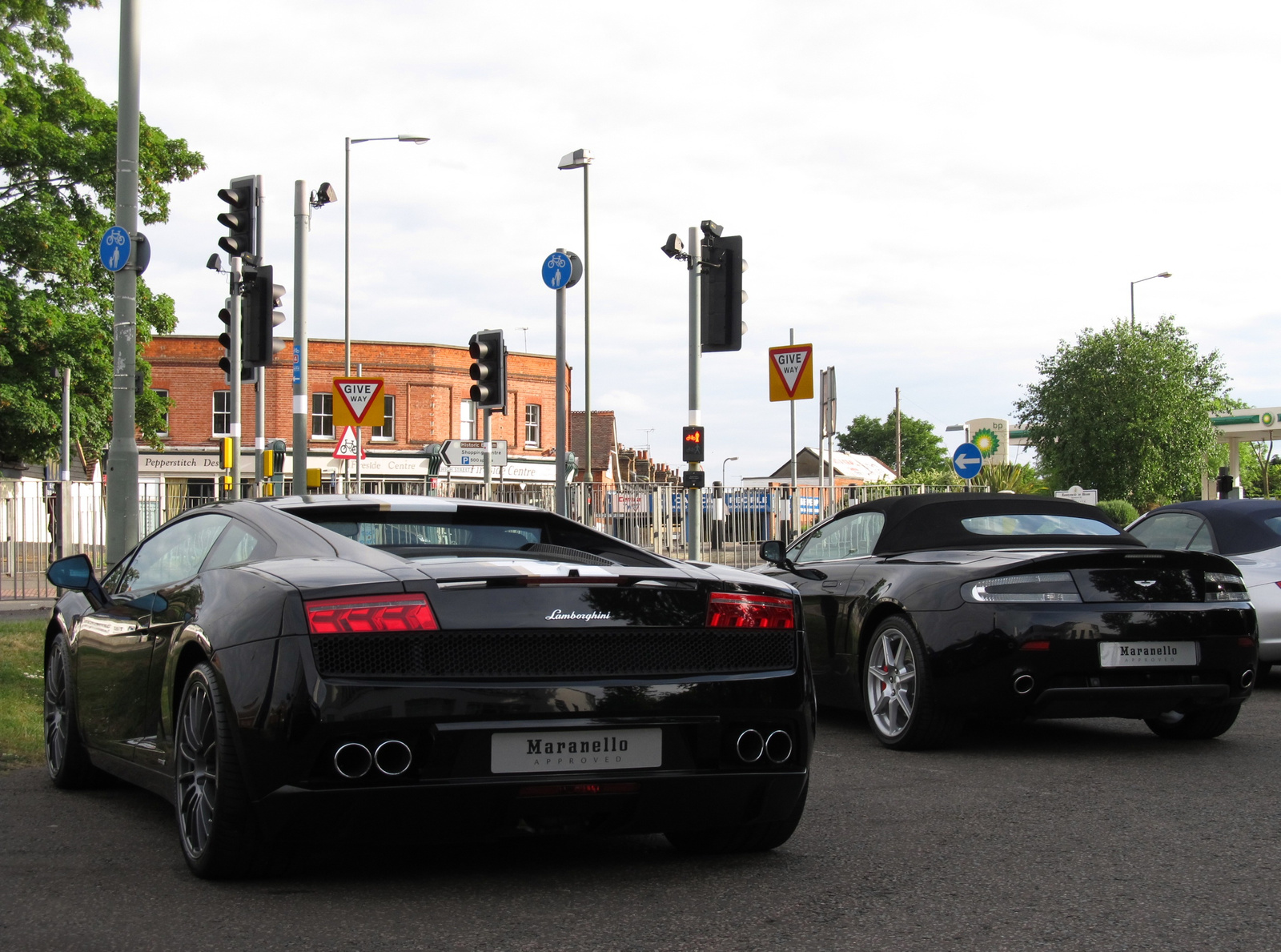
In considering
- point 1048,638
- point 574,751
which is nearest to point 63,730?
point 574,751

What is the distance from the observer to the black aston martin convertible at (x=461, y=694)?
420cm

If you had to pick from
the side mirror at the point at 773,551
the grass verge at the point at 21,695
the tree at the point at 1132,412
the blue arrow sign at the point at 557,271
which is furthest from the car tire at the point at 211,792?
the tree at the point at 1132,412

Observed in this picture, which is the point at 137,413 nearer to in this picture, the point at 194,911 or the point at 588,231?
the point at 588,231

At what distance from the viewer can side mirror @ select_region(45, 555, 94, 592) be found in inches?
240

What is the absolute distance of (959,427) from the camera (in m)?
31.2

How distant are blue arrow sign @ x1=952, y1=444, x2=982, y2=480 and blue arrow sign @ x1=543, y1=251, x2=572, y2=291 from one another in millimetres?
10062

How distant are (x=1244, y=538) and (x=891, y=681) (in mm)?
4324

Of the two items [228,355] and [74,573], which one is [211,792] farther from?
[228,355]

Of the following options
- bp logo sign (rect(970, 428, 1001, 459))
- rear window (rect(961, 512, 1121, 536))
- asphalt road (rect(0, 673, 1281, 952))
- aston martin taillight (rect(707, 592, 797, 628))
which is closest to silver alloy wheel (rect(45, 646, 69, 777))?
asphalt road (rect(0, 673, 1281, 952))

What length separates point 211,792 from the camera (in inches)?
179

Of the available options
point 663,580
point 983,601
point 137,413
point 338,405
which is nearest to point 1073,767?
point 983,601

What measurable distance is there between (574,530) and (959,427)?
26.7 metres

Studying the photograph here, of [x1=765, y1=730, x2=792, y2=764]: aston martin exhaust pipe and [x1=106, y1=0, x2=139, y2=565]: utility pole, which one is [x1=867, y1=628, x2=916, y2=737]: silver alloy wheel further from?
[x1=106, y1=0, x2=139, y2=565]: utility pole

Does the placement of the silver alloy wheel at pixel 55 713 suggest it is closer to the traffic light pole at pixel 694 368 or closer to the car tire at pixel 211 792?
the car tire at pixel 211 792
